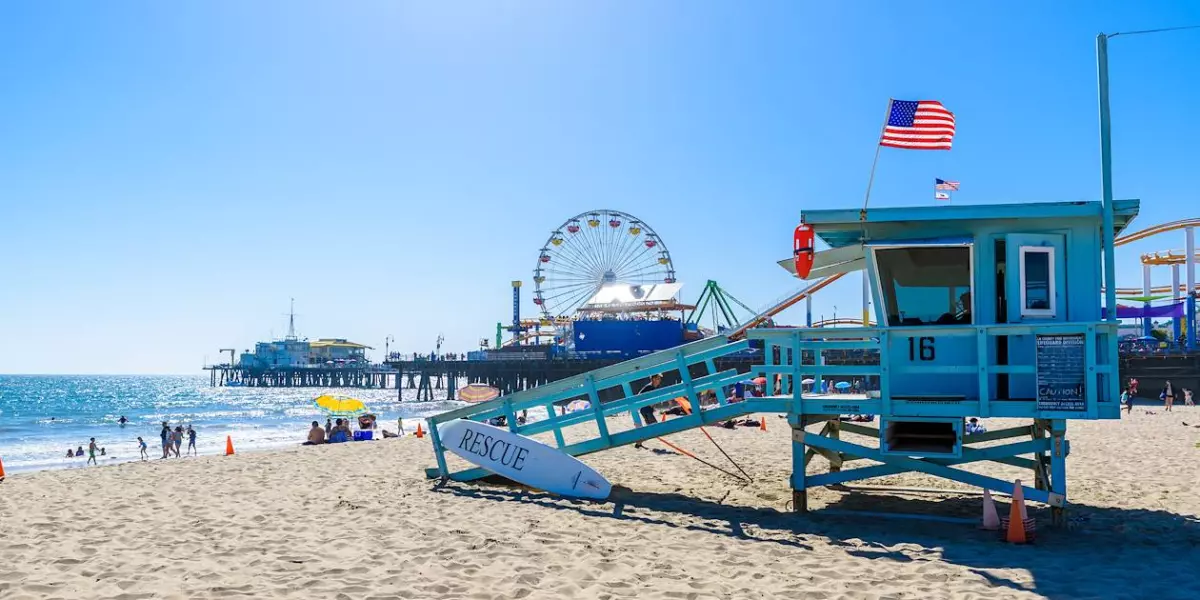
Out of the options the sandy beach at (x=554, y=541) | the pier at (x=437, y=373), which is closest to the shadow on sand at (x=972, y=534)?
the sandy beach at (x=554, y=541)

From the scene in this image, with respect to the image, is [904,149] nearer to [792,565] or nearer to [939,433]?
[939,433]

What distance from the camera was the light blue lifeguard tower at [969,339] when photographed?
7.96m

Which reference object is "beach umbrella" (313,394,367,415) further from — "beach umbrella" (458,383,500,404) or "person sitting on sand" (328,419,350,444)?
"person sitting on sand" (328,419,350,444)

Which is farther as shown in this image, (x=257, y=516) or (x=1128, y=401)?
(x=1128, y=401)

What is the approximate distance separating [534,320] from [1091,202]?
274 feet

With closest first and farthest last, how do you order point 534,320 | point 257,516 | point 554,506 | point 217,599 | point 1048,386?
point 217,599
point 1048,386
point 257,516
point 554,506
point 534,320

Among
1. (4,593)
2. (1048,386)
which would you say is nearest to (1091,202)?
(1048,386)

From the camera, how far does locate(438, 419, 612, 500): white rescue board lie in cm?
1020

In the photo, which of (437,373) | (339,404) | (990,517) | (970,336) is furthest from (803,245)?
(437,373)

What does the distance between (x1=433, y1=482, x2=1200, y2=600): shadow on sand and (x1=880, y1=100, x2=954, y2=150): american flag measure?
14.0 feet

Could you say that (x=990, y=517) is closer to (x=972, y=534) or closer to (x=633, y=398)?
(x=972, y=534)

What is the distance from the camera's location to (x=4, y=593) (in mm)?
5789

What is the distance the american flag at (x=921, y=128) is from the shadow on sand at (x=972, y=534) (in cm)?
426

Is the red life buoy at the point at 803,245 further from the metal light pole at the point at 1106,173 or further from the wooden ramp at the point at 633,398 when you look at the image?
the metal light pole at the point at 1106,173
